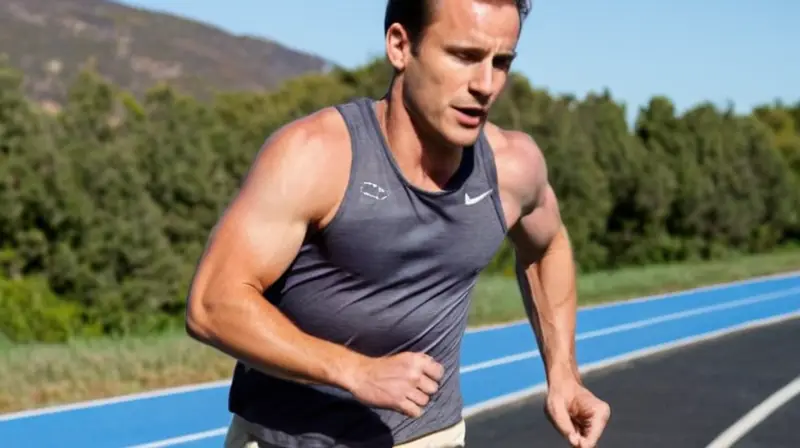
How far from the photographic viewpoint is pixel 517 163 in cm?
344

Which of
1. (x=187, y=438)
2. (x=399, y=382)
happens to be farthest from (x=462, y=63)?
(x=187, y=438)

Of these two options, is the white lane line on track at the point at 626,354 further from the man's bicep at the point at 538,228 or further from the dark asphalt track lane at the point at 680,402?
the man's bicep at the point at 538,228

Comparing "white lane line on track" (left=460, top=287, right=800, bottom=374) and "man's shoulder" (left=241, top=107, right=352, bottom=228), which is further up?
"man's shoulder" (left=241, top=107, right=352, bottom=228)

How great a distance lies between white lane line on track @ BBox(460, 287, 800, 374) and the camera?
15719mm

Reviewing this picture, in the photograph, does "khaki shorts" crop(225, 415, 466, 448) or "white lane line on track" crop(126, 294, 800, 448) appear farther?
"white lane line on track" crop(126, 294, 800, 448)

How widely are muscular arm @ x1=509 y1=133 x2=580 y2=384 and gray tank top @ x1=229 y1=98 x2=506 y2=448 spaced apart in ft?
1.63

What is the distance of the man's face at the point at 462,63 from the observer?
2.98 metres

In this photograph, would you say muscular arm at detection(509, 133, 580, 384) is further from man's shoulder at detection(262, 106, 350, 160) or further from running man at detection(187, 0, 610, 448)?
man's shoulder at detection(262, 106, 350, 160)

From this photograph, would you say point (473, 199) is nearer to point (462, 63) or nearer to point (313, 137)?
point (462, 63)

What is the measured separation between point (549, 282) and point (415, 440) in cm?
79

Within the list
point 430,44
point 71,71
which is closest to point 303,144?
point 430,44

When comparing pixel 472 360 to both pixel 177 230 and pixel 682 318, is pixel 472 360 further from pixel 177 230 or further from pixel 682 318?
pixel 177 230

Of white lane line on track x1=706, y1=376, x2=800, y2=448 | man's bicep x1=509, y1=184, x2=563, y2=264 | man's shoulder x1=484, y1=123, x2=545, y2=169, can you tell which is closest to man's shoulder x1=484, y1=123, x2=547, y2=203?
man's shoulder x1=484, y1=123, x2=545, y2=169

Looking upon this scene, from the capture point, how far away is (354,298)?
3.09m
